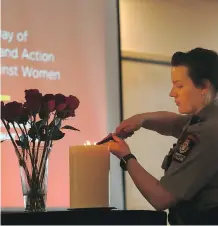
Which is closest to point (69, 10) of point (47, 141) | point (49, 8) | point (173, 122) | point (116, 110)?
point (49, 8)

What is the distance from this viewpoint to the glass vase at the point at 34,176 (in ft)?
4.25

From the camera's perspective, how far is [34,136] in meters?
1.31

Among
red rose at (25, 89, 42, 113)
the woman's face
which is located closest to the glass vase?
red rose at (25, 89, 42, 113)

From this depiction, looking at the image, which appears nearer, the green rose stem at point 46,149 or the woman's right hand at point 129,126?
the green rose stem at point 46,149

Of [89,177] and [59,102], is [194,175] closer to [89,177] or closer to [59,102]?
[89,177]

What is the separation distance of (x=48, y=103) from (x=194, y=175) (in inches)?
15.7

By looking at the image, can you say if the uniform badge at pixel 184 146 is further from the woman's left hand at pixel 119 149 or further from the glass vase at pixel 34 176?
the glass vase at pixel 34 176

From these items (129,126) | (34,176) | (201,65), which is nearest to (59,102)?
(34,176)

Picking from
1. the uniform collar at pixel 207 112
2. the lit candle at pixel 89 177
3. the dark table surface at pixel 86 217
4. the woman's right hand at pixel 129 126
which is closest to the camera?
the dark table surface at pixel 86 217

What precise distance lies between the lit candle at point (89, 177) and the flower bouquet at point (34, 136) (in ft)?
0.24

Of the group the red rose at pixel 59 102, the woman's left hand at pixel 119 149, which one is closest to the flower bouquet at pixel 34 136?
the red rose at pixel 59 102

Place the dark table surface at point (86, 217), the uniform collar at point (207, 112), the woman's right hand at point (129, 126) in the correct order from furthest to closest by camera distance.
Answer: the woman's right hand at point (129, 126)
the uniform collar at point (207, 112)
the dark table surface at point (86, 217)

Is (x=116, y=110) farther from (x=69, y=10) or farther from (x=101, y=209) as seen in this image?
(x=101, y=209)

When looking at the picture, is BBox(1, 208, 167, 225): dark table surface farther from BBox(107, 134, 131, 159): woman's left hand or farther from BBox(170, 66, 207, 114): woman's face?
BBox(170, 66, 207, 114): woman's face
